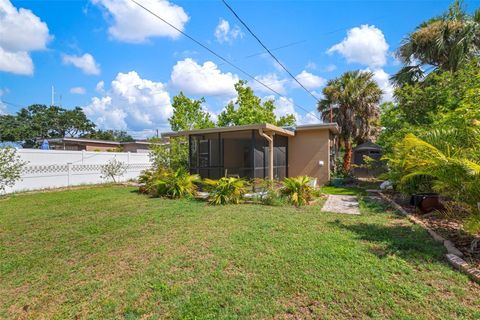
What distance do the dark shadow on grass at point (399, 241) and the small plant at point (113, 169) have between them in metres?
12.5

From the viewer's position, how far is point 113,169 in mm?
14148

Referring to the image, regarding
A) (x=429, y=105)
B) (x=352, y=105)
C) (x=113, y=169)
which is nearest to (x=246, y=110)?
(x=352, y=105)

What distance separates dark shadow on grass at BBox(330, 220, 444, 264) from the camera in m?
3.68

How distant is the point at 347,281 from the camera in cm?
300

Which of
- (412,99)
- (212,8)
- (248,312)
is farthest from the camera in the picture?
(412,99)

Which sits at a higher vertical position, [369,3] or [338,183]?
[369,3]

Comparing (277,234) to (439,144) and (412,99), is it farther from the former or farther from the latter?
(412,99)


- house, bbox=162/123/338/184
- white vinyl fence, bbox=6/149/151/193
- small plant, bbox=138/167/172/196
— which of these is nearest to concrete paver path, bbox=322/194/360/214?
house, bbox=162/123/338/184

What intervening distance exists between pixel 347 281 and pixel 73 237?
4.75 m

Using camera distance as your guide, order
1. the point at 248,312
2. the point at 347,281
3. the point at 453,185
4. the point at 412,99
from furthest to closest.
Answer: the point at 412,99
the point at 453,185
the point at 347,281
the point at 248,312

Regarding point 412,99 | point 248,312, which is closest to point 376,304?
point 248,312

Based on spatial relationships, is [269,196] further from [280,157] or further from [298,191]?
[280,157]

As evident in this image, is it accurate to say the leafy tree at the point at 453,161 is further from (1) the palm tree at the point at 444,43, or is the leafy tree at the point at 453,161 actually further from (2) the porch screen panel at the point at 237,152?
(2) the porch screen panel at the point at 237,152

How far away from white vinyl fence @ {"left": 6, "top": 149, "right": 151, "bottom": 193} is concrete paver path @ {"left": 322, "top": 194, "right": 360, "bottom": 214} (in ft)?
39.1
